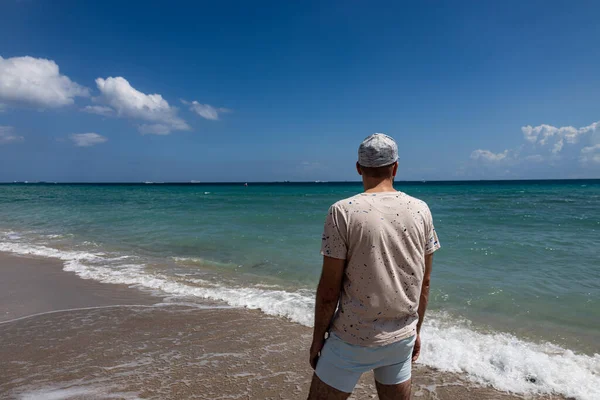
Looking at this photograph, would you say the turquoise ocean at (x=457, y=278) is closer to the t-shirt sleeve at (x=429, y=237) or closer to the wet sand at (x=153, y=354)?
the wet sand at (x=153, y=354)

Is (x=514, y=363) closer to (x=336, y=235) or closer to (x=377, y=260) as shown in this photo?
(x=377, y=260)

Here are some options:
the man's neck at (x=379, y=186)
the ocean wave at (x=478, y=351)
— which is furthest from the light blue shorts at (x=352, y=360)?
the ocean wave at (x=478, y=351)

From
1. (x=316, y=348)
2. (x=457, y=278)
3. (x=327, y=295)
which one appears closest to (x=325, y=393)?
(x=316, y=348)

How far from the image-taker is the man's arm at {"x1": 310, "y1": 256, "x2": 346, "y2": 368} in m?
1.79

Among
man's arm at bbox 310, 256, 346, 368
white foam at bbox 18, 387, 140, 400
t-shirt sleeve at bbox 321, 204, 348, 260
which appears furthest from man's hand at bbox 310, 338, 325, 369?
white foam at bbox 18, 387, 140, 400

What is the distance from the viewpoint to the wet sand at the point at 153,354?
357cm

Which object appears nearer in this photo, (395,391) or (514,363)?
(395,391)

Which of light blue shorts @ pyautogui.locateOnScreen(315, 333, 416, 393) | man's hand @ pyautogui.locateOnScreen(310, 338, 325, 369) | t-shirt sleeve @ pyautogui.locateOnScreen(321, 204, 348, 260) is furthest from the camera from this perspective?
man's hand @ pyautogui.locateOnScreen(310, 338, 325, 369)

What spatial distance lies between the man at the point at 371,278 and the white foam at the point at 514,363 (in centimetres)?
260

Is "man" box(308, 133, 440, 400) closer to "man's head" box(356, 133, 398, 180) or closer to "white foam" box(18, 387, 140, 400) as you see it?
"man's head" box(356, 133, 398, 180)

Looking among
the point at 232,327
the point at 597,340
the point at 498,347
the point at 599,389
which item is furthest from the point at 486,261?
the point at 232,327

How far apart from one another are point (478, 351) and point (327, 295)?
3.65m

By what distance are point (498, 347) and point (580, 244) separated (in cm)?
993

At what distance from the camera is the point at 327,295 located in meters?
1.86
